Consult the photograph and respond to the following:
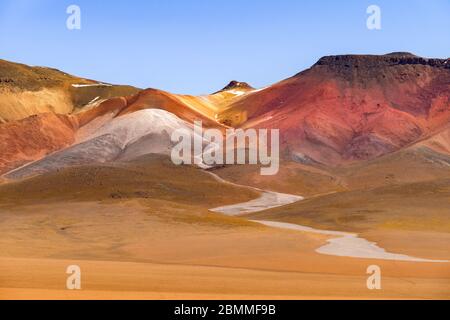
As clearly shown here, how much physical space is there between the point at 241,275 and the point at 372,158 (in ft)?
486

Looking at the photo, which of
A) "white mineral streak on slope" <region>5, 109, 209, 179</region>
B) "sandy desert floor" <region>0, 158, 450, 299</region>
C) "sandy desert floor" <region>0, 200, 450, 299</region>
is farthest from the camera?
"white mineral streak on slope" <region>5, 109, 209, 179</region>

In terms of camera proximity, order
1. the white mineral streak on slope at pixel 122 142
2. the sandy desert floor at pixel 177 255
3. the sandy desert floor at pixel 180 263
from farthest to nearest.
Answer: the white mineral streak on slope at pixel 122 142
the sandy desert floor at pixel 177 255
the sandy desert floor at pixel 180 263

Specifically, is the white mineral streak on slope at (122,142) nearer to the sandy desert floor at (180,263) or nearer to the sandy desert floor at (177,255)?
the sandy desert floor at (177,255)

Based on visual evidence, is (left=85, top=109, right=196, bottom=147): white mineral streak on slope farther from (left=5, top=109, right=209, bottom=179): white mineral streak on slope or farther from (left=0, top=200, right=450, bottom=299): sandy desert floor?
(left=0, top=200, right=450, bottom=299): sandy desert floor

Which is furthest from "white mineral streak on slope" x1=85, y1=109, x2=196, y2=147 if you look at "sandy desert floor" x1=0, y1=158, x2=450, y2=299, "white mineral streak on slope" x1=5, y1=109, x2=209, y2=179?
"sandy desert floor" x1=0, y1=158, x2=450, y2=299

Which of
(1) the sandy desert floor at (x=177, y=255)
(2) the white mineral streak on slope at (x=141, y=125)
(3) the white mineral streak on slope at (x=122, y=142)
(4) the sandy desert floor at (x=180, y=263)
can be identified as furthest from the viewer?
(2) the white mineral streak on slope at (x=141, y=125)

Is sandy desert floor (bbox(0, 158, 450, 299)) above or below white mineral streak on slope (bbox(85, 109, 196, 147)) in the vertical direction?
below

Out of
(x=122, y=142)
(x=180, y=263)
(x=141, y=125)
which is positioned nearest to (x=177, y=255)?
(x=180, y=263)

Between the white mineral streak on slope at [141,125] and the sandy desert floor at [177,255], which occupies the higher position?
the white mineral streak on slope at [141,125]

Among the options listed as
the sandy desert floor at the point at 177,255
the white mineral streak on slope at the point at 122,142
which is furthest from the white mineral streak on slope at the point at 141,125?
the sandy desert floor at the point at 177,255

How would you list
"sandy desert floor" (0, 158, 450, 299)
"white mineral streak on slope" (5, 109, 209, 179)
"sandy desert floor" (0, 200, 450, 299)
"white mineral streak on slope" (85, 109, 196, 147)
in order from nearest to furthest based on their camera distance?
"sandy desert floor" (0, 200, 450, 299)
"sandy desert floor" (0, 158, 450, 299)
"white mineral streak on slope" (5, 109, 209, 179)
"white mineral streak on slope" (85, 109, 196, 147)

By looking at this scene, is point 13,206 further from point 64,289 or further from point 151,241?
point 64,289

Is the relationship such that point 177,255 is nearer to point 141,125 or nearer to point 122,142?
point 122,142
